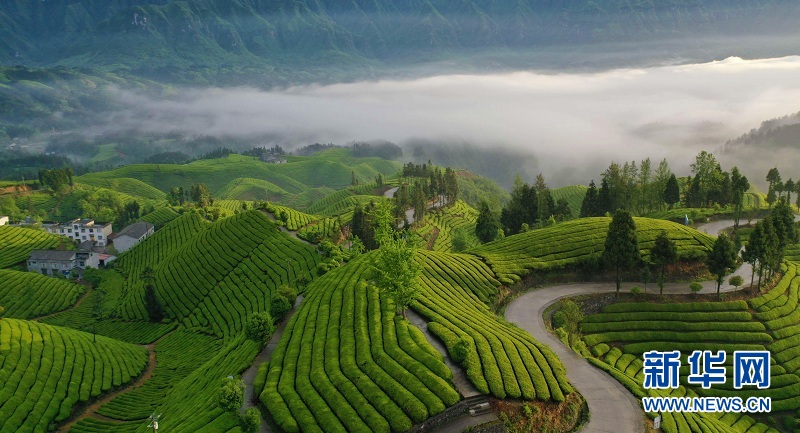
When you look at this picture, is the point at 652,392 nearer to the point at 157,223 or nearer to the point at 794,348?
the point at 794,348

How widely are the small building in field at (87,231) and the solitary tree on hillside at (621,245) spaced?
15136cm

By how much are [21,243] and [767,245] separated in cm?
17508

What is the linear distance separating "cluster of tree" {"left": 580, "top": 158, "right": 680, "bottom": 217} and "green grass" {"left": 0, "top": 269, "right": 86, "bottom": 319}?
389 ft

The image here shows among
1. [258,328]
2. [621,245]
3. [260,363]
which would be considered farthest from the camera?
[621,245]

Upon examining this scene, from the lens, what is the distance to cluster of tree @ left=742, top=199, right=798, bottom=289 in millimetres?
72062

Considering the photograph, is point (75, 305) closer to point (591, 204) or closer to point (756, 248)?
point (591, 204)

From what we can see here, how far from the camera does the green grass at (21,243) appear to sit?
14412 cm

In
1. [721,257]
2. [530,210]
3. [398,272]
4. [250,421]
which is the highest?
[398,272]

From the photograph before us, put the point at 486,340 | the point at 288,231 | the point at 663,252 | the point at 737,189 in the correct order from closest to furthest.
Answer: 1. the point at 486,340
2. the point at 663,252
3. the point at 288,231
4. the point at 737,189

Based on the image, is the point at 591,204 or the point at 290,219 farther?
the point at 591,204

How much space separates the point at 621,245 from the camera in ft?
241

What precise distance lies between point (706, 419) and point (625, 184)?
7934 cm

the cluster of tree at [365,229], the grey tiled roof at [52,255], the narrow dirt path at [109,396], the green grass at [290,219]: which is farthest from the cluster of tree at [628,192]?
the grey tiled roof at [52,255]

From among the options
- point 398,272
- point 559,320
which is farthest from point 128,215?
point 559,320
